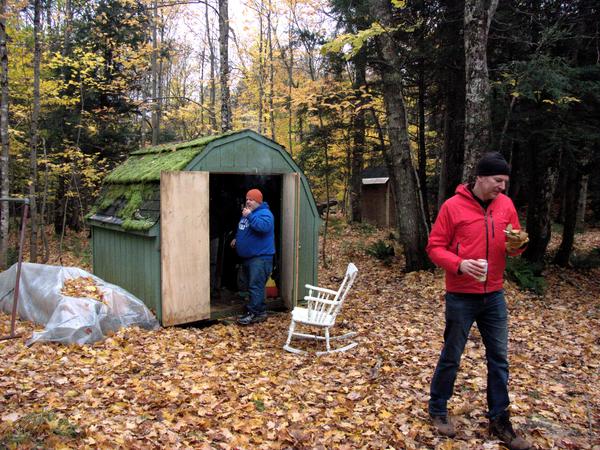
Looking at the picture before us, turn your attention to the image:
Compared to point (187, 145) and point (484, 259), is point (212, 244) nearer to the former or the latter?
point (187, 145)

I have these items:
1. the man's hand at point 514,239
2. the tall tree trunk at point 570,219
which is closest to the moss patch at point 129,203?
the man's hand at point 514,239

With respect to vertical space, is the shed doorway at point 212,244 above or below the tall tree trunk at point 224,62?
below

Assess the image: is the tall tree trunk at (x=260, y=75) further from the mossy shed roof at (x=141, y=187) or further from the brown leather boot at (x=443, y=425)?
the brown leather boot at (x=443, y=425)

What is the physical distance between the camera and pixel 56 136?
581 inches

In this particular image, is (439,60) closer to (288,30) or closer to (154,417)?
(154,417)

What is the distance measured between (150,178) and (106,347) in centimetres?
260

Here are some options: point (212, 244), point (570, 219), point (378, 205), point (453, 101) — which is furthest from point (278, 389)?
point (378, 205)

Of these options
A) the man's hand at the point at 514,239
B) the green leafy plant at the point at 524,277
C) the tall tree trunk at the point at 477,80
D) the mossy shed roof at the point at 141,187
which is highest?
the tall tree trunk at the point at 477,80

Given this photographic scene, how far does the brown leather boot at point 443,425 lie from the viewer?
11.3 ft

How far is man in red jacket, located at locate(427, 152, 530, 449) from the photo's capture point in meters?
3.19

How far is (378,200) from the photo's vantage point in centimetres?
2280

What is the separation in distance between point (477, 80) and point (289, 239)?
15.0 feet

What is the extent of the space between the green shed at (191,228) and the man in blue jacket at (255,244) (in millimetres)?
546

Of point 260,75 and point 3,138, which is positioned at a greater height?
point 260,75
